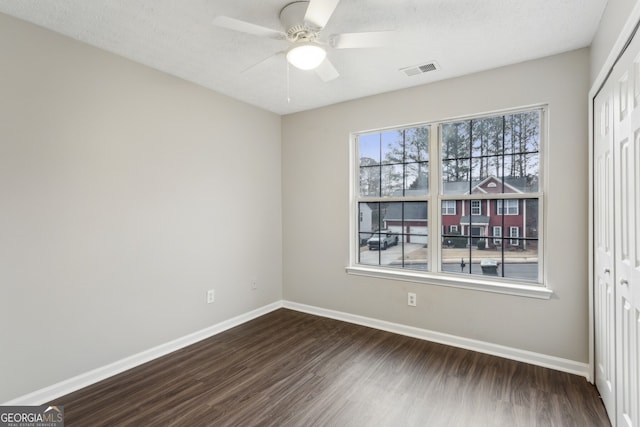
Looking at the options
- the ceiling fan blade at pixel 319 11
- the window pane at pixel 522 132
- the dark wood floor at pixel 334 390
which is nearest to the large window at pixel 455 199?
the window pane at pixel 522 132

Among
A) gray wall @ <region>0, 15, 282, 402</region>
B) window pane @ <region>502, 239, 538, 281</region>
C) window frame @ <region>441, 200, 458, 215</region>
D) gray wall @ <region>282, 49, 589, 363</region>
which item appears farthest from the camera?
window frame @ <region>441, 200, 458, 215</region>

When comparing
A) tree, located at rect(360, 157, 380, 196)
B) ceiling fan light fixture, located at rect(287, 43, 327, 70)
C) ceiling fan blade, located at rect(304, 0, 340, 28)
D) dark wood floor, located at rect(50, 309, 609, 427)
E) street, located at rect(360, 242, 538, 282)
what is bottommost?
dark wood floor, located at rect(50, 309, 609, 427)

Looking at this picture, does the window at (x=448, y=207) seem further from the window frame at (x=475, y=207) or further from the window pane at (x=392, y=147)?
the window pane at (x=392, y=147)

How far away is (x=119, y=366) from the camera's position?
262cm

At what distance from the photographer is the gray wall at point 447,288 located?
256cm

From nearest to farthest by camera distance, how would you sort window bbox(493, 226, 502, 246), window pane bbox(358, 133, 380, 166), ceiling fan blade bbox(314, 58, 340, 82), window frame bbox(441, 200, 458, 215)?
ceiling fan blade bbox(314, 58, 340, 82) < window bbox(493, 226, 502, 246) < window frame bbox(441, 200, 458, 215) < window pane bbox(358, 133, 380, 166)

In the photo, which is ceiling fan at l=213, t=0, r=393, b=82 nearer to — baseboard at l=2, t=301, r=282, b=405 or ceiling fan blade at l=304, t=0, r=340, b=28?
ceiling fan blade at l=304, t=0, r=340, b=28

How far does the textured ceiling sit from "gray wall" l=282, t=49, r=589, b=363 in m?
0.23

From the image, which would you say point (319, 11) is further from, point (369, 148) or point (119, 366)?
point (119, 366)

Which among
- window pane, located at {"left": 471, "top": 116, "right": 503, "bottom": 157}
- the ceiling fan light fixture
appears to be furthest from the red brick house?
the ceiling fan light fixture

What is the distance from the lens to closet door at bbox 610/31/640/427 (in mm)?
1493

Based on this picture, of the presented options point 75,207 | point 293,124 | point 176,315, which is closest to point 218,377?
point 176,315

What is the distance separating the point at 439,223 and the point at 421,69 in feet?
4.92

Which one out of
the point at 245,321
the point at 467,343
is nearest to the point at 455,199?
the point at 467,343
